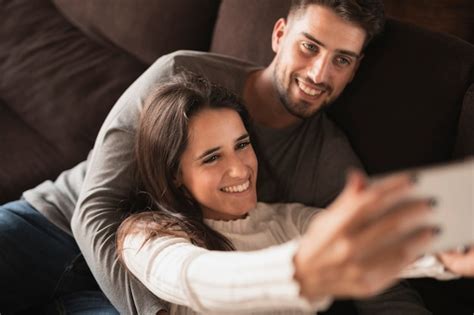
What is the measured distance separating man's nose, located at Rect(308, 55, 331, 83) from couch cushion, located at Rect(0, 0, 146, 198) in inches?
31.0

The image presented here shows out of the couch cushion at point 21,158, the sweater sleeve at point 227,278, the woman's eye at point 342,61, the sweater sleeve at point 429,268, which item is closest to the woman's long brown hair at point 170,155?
the sweater sleeve at point 227,278

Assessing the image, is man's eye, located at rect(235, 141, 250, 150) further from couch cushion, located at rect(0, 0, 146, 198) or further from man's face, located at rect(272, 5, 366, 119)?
couch cushion, located at rect(0, 0, 146, 198)

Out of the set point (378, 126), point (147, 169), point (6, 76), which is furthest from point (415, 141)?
point (6, 76)

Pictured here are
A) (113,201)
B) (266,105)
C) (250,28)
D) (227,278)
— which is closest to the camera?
(227,278)

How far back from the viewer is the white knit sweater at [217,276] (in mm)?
738

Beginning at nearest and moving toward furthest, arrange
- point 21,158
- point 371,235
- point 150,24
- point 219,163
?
point 371,235 → point 219,163 → point 21,158 → point 150,24

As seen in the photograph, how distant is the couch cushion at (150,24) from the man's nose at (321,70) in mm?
589

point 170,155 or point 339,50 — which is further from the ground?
point 339,50

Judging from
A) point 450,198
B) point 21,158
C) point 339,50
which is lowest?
point 21,158

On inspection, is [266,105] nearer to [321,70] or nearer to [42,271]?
[321,70]

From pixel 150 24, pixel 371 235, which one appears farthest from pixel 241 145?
pixel 150 24

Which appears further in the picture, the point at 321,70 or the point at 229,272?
the point at 321,70

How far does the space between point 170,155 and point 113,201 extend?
7.8 inches

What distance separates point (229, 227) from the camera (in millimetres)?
1290
